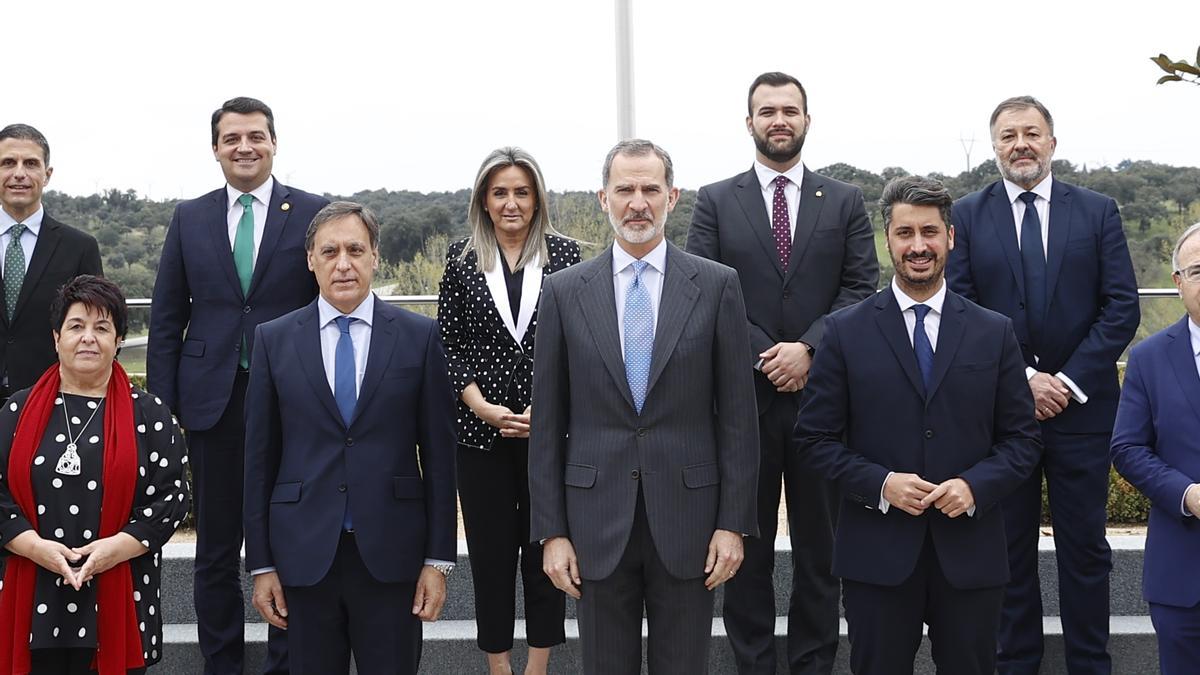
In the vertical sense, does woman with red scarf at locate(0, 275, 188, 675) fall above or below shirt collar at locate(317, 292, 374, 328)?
below

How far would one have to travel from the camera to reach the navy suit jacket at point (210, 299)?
4.45 metres

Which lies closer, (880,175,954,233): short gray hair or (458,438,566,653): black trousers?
(880,175,954,233): short gray hair

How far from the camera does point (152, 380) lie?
453cm

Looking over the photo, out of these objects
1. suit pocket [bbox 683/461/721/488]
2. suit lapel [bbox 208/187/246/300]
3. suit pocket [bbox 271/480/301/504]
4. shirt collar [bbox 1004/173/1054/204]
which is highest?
shirt collar [bbox 1004/173/1054/204]

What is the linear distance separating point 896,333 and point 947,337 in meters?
0.14

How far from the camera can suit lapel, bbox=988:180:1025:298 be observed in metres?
4.45

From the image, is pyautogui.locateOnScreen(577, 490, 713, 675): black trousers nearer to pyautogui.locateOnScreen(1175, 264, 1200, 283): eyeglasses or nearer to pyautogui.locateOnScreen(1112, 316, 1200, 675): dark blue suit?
pyautogui.locateOnScreen(1112, 316, 1200, 675): dark blue suit

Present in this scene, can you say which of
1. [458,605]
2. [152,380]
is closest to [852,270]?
[458,605]

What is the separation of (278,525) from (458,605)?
170 centimetres

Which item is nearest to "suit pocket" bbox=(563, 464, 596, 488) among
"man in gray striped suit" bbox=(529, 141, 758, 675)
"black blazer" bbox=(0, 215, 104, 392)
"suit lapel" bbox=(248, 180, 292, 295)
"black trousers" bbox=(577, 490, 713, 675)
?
"man in gray striped suit" bbox=(529, 141, 758, 675)

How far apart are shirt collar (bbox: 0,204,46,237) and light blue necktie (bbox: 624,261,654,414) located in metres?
2.60

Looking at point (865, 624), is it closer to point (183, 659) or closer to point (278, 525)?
point (278, 525)

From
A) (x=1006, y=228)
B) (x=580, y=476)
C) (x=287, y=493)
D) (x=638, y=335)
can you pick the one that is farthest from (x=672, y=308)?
(x=1006, y=228)

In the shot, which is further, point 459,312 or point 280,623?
point 459,312
